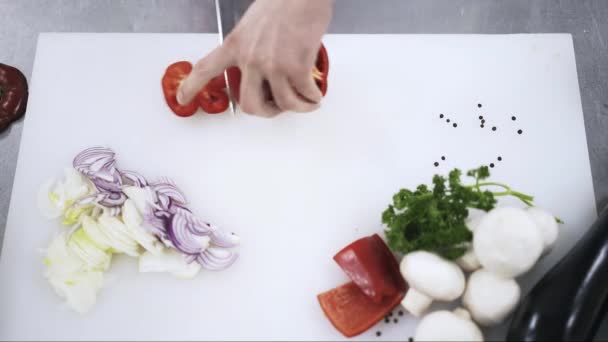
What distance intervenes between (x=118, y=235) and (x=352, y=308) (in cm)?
51

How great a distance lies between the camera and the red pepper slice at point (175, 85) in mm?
1388

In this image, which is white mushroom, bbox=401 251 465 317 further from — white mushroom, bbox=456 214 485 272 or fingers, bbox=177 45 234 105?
fingers, bbox=177 45 234 105

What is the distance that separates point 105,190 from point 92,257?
0.15 meters

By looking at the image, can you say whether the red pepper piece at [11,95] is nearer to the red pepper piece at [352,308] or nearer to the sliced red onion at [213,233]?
the sliced red onion at [213,233]

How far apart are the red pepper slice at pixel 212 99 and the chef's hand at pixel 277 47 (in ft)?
0.46

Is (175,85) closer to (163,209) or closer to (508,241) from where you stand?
(163,209)

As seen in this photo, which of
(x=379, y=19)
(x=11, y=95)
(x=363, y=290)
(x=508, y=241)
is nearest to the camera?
(x=508, y=241)

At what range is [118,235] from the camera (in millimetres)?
1240

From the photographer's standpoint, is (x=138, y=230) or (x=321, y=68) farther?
(x=321, y=68)

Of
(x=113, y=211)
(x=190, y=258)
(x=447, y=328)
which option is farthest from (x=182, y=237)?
(x=447, y=328)

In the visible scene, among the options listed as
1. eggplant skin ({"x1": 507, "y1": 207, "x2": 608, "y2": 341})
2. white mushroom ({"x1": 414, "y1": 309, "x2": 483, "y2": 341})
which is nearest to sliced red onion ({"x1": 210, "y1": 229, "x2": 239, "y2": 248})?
white mushroom ({"x1": 414, "y1": 309, "x2": 483, "y2": 341})

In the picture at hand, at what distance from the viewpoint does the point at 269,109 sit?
131 centimetres

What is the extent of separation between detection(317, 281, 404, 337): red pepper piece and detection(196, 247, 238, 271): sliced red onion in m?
0.21

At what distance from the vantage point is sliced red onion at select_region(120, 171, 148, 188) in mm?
1300
